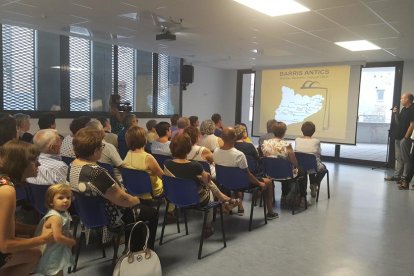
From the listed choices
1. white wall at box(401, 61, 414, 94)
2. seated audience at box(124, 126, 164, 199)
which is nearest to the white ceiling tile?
seated audience at box(124, 126, 164, 199)

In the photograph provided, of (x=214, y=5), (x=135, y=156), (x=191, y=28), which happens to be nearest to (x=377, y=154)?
(x=191, y=28)

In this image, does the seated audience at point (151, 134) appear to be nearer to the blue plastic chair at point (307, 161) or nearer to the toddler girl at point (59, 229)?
the blue plastic chair at point (307, 161)

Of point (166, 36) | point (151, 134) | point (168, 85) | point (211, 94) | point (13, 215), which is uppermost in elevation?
point (166, 36)

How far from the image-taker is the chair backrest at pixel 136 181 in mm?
3346

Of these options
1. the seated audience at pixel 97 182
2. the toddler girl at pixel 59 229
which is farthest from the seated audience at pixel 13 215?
the seated audience at pixel 97 182

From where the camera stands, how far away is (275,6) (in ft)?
14.1

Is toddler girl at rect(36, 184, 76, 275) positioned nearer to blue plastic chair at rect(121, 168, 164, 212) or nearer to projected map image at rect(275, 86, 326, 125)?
blue plastic chair at rect(121, 168, 164, 212)

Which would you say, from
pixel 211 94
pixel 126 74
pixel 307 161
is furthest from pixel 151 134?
pixel 211 94

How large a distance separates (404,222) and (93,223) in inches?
149

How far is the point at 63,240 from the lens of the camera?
206 centimetres

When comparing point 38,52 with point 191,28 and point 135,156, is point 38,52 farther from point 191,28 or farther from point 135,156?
point 135,156

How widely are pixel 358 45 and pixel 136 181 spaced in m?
5.13

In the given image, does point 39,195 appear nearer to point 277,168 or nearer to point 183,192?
point 183,192

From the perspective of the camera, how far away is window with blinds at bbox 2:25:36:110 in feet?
21.0
